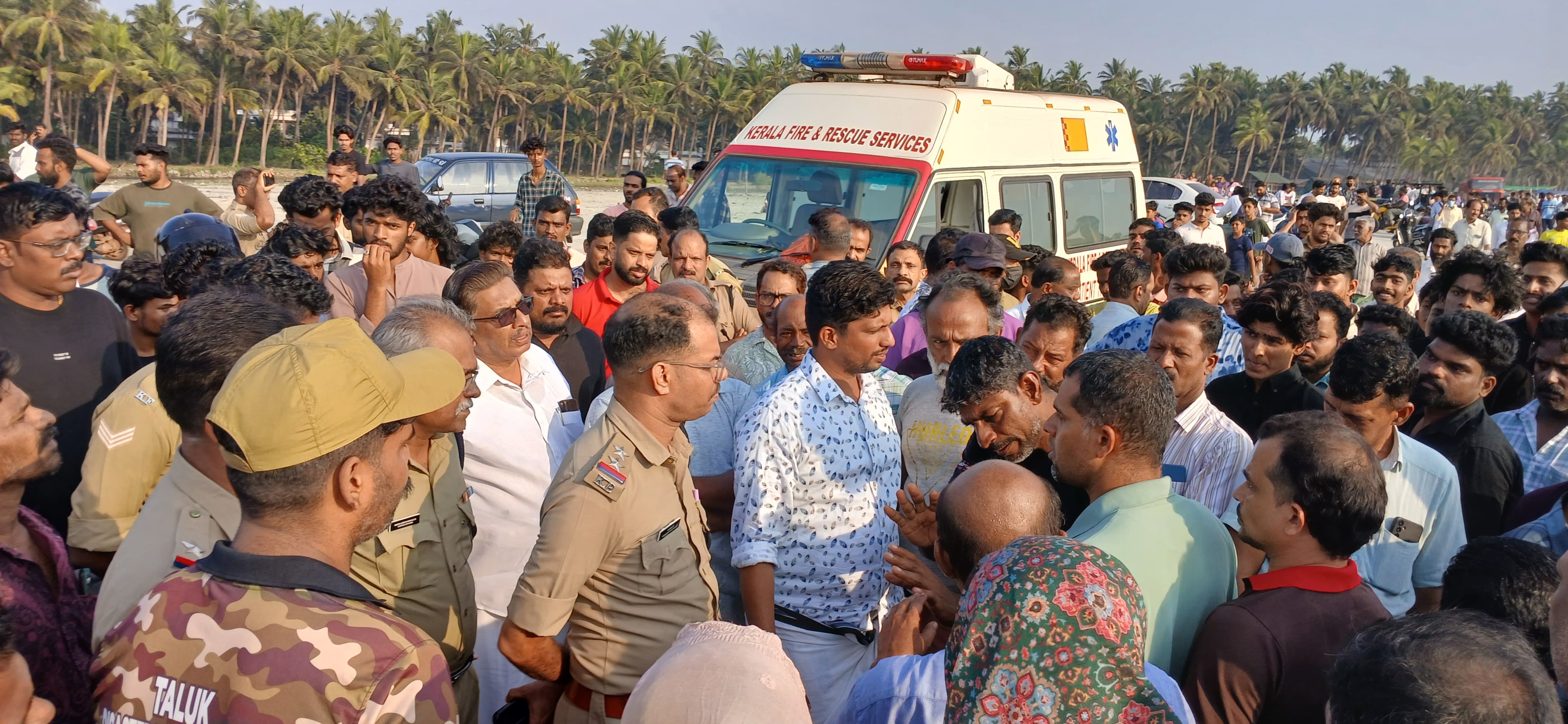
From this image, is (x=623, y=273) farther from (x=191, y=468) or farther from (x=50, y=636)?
(x=50, y=636)

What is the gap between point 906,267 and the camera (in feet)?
20.4

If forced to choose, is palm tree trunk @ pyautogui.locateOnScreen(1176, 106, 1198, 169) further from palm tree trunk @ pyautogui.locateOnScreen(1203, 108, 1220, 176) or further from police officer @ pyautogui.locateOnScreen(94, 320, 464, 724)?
police officer @ pyautogui.locateOnScreen(94, 320, 464, 724)

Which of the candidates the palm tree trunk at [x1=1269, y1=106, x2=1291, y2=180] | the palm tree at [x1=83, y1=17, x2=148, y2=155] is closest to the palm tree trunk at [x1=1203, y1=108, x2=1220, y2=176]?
the palm tree trunk at [x1=1269, y1=106, x2=1291, y2=180]

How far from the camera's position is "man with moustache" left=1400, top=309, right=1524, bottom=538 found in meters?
3.67

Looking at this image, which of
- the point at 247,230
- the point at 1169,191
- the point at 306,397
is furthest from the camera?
the point at 1169,191

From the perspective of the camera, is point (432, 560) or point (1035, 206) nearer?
point (432, 560)

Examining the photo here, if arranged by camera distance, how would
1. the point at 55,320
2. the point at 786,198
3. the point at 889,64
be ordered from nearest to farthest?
the point at 55,320 < the point at 786,198 < the point at 889,64

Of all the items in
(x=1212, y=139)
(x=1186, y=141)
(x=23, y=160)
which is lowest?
(x=23, y=160)

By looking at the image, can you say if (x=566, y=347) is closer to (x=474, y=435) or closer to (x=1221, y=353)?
(x=474, y=435)

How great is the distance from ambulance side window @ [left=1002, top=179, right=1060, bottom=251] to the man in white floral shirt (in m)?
5.65

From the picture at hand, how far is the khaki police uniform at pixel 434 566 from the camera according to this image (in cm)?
257

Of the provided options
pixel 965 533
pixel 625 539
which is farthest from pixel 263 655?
pixel 965 533

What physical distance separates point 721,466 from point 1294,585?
1.87 meters

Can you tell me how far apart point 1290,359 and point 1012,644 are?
310cm
